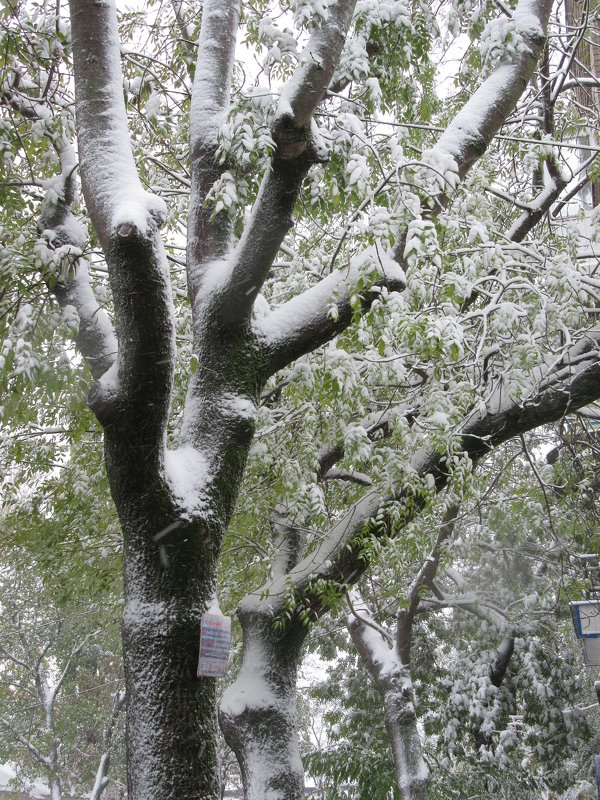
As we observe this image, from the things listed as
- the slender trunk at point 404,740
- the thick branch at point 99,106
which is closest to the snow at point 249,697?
the thick branch at point 99,106

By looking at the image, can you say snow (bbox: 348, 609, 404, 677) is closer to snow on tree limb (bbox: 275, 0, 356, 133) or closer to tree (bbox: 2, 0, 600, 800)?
tree (bbox: 2, 0, 600, 800)

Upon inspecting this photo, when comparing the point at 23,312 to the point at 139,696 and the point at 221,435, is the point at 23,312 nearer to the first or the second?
the point at 221,435

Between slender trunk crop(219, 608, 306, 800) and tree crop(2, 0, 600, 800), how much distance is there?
0.08 ft

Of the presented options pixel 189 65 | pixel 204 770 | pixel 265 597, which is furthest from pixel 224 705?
pixel 189 65

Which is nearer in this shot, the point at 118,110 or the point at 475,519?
the point at 118,110

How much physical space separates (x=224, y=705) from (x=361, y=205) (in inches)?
185

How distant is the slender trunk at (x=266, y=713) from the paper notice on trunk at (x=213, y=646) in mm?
2928

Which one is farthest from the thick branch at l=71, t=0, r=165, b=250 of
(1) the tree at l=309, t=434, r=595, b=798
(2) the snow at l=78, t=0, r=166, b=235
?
(1) the tree at l=309, t=434, r=595, b=798

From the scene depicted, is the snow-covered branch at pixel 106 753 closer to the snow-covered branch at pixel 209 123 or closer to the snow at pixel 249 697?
the snow at pixel 249 697

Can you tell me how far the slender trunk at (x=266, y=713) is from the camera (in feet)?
20.3

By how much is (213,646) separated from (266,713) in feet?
10.2

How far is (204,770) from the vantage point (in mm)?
3498

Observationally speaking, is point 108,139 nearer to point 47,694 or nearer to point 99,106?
point 99,106

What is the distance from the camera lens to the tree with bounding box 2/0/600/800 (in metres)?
3.67
